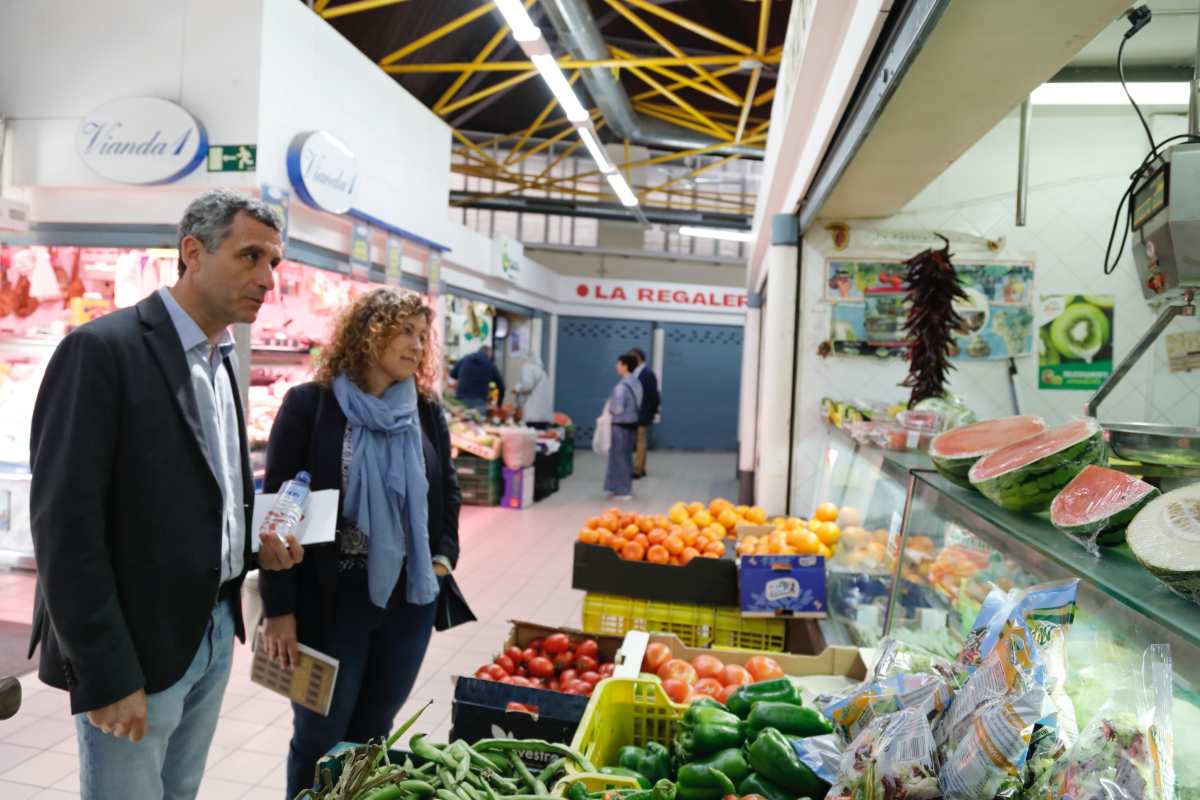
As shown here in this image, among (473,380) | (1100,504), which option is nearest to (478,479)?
(473,380)

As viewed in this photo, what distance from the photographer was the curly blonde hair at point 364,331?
8.38 ft

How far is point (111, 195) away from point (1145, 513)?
620 cm

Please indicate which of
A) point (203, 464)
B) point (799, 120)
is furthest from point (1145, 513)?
point (799, 120)

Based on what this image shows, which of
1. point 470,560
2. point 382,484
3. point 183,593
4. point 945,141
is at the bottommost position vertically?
point 470,560

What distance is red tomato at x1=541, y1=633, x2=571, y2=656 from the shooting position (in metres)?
3.13

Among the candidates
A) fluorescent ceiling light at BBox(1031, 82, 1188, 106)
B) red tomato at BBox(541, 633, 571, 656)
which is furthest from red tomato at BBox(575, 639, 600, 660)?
fluorescent ceiling light at BBox(1031, 82, 1188, 106)

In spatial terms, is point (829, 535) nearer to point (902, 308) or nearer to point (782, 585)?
point (782, 585)

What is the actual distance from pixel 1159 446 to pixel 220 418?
99.0 inches

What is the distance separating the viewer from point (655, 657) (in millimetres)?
2783

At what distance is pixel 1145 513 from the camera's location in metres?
1.35

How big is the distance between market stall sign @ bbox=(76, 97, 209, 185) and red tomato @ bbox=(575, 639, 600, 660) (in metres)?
4.18

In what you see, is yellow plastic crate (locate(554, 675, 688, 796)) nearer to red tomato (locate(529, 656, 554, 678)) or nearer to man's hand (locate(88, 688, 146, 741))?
red tomato (locate(529, 656, 554, 678))

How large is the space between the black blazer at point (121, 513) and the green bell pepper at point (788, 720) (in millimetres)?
1248

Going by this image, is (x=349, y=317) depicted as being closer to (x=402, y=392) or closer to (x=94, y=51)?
(x=402, y=392)
